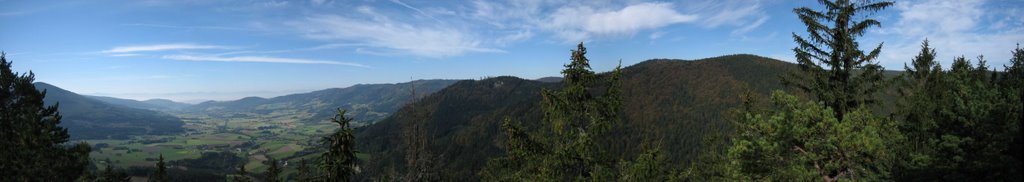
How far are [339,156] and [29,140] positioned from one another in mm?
21213

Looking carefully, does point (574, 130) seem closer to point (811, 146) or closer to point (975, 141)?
point (811, 146)

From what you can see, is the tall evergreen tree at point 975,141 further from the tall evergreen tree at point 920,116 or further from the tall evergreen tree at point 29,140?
the tall evergreen tree at point 29,140

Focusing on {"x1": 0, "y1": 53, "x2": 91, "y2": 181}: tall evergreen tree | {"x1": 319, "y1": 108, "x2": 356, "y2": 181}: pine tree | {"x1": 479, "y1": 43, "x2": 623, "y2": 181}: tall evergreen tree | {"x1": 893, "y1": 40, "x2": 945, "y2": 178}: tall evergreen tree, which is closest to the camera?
{"x1": 479, "y1": 43, "x2": 623, "y2": 181}: tall evergreen tree

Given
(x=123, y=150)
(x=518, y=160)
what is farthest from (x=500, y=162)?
(x=123, y=150)

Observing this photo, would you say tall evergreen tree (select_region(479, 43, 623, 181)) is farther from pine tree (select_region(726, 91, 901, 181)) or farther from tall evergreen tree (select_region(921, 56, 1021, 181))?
tall evergreen tree (select_region(921, 56, 1021, 181))

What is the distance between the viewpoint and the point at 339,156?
49.1 feet

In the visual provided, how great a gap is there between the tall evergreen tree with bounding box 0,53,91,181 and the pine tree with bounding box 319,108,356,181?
18.5 m

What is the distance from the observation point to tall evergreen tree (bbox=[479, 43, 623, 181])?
553 inches

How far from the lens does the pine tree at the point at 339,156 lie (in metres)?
14.7

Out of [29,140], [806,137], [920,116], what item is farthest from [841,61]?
[29,140]

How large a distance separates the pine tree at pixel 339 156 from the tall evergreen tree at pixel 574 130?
4997 mm

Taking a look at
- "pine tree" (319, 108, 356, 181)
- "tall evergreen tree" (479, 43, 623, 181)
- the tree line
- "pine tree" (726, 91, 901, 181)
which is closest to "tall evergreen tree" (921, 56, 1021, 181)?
the tree line

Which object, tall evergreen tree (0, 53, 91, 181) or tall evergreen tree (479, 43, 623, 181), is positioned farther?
tall evergreen tree (0, 53, 91, 181)

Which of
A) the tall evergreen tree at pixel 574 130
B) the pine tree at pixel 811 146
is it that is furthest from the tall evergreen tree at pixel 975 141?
the tall evergreen tree at pixel 574 130
